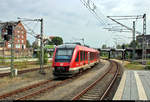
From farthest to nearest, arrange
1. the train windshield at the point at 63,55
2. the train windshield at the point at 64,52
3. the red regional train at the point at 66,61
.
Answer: the train windshield at the point at 64,52
the train windshield at the point at 63,55
the red regional train at the point at 66,61

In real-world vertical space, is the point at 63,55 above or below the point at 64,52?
below

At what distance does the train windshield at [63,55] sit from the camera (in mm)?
15044

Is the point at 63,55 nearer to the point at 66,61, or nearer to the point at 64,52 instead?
the point at 64,52

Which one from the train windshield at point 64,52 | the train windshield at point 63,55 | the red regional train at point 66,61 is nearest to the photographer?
the red regional train at point 66,61

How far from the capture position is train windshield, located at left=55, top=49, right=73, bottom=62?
15.0 metres

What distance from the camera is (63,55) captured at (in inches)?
605

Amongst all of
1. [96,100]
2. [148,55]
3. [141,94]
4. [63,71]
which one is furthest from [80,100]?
[148,55]

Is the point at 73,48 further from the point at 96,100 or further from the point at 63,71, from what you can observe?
the point at 96,100

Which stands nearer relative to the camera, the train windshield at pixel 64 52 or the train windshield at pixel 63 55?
the train windshield at pixel 63 55

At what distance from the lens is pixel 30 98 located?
9039 millimetres

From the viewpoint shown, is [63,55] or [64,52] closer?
[63,55]

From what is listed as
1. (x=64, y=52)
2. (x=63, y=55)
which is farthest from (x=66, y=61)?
(x=64, y=52)

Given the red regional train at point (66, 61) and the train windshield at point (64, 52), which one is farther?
the train windshield at point (64, 52)

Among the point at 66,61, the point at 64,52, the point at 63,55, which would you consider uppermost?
the point at 64,52
